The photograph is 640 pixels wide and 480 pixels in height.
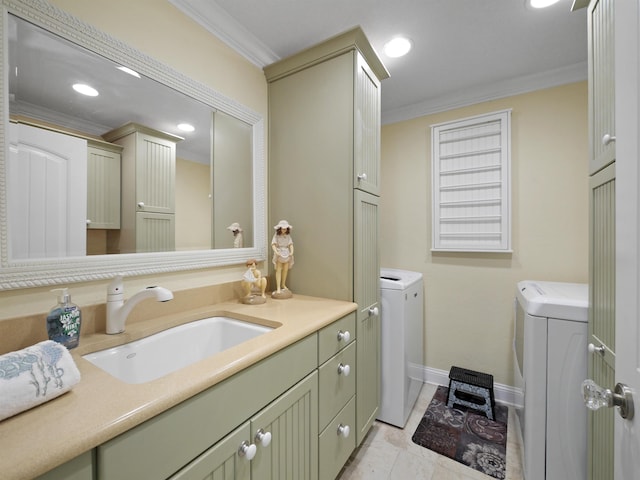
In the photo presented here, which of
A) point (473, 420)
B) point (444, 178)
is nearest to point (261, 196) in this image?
point (444, 178)

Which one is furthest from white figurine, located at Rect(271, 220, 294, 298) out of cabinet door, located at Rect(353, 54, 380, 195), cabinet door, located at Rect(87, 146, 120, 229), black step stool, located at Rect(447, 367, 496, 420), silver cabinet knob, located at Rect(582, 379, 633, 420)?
black step stool, located at Rect(447, 367, 496, 420)

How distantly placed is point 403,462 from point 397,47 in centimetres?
249

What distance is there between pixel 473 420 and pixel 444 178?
1846 millimetres

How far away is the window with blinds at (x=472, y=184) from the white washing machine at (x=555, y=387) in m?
0.89

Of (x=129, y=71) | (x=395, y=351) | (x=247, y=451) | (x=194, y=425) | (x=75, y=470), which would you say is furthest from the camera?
(x=395, y=351)

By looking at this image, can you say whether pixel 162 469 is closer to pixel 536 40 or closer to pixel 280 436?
pixel 280 436

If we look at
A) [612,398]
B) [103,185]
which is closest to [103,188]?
[103,185]

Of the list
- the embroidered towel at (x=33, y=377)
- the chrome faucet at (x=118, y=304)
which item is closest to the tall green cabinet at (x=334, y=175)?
the chrome faucet at (x=118, y=304)

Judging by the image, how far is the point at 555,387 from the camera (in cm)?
127

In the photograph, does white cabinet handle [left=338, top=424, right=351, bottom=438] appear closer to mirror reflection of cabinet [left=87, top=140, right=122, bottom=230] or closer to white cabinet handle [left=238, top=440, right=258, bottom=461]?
white cabinet handle [left=238, top=440, right=258, bottom=461]

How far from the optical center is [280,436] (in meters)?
0.95

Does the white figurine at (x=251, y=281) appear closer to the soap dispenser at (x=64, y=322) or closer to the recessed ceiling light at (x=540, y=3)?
the soap dispenser at (x=64, y=322)

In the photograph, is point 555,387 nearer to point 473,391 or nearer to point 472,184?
point 473,391

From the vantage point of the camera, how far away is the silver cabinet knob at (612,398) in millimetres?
547
